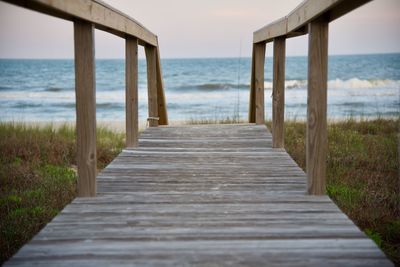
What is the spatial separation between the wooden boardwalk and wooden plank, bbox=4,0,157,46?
0.97m

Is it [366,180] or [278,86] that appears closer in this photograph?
[278,86]

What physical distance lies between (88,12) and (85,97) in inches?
17.7

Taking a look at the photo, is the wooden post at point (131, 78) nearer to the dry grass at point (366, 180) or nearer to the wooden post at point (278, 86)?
the wooden post at point (278, 86)

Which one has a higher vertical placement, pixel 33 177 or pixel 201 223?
pixel 201 223

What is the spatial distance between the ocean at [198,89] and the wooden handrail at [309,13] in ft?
28.6

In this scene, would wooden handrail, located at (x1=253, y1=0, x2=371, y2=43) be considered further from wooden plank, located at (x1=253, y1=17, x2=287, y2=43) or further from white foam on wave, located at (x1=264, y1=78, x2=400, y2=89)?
white foam on wave, located at (x1=264, y1=78, x2=400, y2=89)

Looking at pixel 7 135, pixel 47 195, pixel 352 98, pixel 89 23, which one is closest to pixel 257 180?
pixel 89 23

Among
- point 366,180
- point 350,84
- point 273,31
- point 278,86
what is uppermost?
point 273,31

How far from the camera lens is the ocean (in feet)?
63.0

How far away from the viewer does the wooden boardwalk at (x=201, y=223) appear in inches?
83.0

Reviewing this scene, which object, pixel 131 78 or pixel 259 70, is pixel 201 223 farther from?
pixel 259 70

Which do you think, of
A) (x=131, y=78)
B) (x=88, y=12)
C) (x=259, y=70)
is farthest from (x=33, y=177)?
(x=88, y=12)

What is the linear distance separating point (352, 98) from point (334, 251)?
2121 cm

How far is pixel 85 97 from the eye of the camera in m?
2.97
